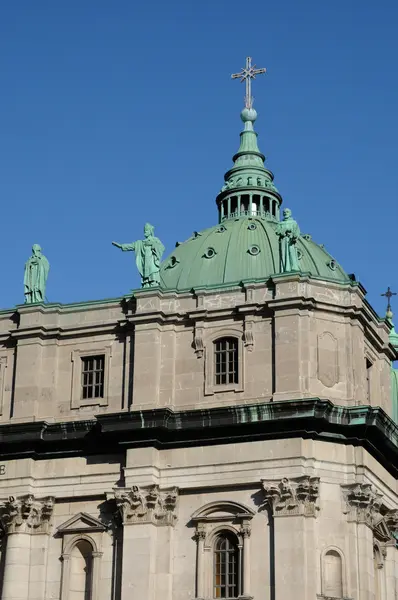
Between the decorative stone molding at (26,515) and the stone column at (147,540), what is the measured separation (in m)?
3.66

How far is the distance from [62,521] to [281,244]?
1524 centimetres

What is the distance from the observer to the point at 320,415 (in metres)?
52.4

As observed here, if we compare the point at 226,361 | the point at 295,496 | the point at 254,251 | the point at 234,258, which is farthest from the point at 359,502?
the point at 254,251

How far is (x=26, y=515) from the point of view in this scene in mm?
54906

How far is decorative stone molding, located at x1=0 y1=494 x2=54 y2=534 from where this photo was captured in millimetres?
54844

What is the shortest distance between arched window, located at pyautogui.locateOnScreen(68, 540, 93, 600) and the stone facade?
83mm

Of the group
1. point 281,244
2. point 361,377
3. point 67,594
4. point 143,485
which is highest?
point 281,244

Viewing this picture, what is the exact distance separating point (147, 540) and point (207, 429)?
5136 millimetres

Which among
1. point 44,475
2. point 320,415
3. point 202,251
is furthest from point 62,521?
point 202,251

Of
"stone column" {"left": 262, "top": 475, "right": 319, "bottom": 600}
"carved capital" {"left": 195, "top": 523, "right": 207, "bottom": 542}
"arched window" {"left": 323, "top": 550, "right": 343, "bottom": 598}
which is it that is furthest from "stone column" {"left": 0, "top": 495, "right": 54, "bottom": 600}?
"arched window" {"left": 323, "top": 550, "right": 343, "bottom": 598}

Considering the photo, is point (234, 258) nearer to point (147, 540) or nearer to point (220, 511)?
point (220, 511)

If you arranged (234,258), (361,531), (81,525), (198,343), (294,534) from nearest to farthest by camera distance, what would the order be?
1. (294,534)
2. (361,531)
3. (81,525)
4. (198,343)
5. (234,258)

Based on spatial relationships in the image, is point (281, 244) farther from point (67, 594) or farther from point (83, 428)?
point (67, 594)

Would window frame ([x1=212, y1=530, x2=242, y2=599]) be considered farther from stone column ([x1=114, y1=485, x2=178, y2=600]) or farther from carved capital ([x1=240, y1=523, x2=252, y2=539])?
stone column ([x1=114, y1=485, x2=178, y2=600])
